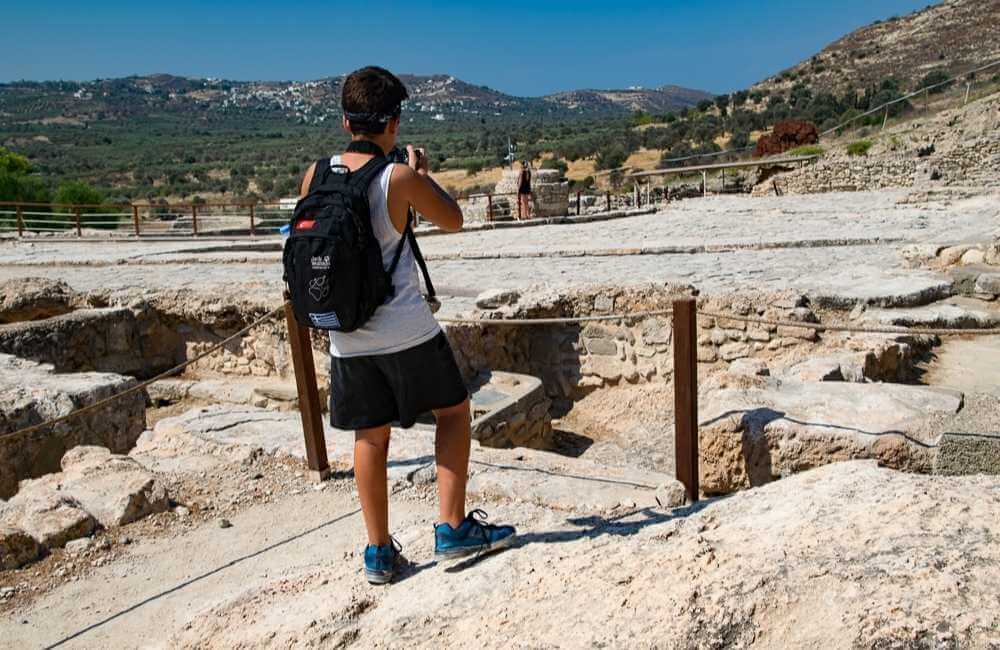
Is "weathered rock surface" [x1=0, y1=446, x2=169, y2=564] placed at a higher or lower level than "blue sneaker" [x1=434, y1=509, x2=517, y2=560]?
lower

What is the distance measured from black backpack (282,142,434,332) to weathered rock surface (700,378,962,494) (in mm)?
2726

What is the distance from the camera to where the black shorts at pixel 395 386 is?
2965 mm

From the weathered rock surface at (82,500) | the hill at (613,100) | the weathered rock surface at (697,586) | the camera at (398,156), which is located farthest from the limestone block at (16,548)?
the hill at (613,100)

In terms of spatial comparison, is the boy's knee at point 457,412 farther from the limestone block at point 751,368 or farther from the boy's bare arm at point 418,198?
the limestone block at point 751,368

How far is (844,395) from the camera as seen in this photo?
16.3 ft

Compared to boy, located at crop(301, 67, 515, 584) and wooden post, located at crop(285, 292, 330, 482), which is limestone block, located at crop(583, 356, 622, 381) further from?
boy, located at crop(301, 67, 515, 584)

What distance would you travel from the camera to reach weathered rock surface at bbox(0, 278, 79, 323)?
1012 centimetres

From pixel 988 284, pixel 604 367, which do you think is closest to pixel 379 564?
pixel 604 367

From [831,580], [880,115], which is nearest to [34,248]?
[831,580]

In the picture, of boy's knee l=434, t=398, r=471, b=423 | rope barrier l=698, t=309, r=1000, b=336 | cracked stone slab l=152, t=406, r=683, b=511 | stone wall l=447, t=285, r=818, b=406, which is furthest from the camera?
stone wall l=447, t=285, r=818, b=406

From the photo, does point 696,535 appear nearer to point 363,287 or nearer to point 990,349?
point 363,287

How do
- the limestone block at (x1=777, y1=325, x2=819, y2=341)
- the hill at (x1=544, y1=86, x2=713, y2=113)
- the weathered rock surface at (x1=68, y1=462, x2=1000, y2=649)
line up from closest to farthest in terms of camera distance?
the weathered rock surface at (x1=68, y1=462, x2=1000, y2=649), the limestone block at (x1=777, y1=325, x2=819, y2=341), the hill at (x1=544, y1=86, x2=713, y2=113)

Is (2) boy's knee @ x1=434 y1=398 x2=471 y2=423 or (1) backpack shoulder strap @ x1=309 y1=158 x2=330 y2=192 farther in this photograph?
(2) boy's knee @ x1=434 y1=398 x2=471 y2=423

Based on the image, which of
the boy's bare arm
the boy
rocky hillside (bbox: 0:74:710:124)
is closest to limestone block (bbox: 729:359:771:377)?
the boy
